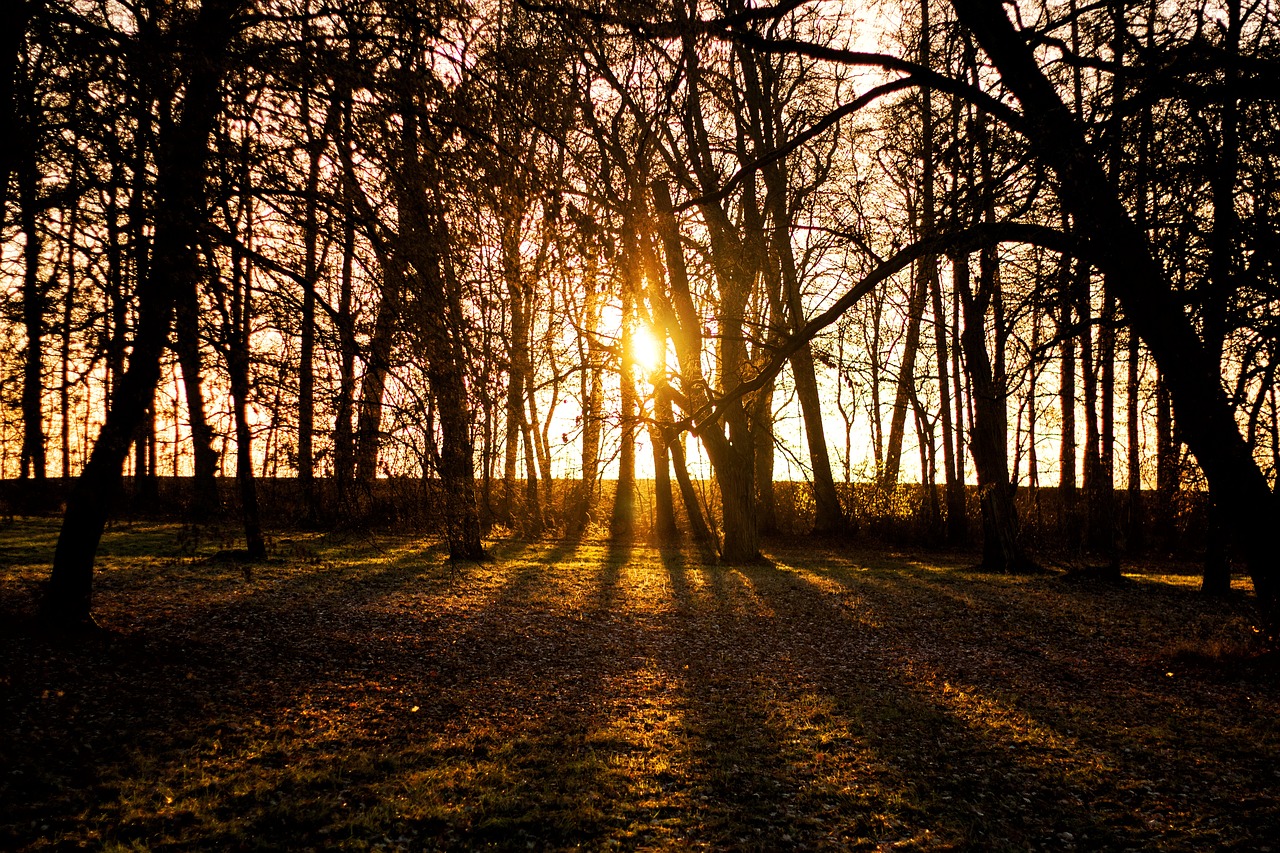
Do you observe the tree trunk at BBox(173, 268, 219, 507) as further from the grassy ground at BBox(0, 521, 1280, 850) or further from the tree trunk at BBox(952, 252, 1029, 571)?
the tree trunk at BBox(952, 252, 1029, 571)

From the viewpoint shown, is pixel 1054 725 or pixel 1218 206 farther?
pixel 1054 725

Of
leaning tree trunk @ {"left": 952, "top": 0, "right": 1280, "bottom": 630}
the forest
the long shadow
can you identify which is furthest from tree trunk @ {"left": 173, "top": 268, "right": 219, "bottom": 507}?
leaning tree trunk @ {"left": 952, "top": 0, "right": 1280, "bottom": 630}

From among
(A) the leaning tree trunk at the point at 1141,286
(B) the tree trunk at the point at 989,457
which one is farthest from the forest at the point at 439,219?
(B) the tree trunk at the point at 989,457

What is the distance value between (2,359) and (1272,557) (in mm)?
10251

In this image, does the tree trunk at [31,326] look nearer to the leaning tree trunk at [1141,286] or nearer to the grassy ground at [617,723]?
the grassy ground at [617,723]

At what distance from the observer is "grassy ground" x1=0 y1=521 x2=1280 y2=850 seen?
4.45m

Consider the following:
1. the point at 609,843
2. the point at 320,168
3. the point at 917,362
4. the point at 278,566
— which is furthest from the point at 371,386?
the point at 917,362

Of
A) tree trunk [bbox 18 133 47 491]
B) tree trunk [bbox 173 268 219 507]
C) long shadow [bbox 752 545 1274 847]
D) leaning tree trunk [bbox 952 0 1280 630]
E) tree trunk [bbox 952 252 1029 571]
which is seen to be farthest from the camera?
tree trunk [bbox 952 252 1029 571]

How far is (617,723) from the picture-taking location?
639 centimetres

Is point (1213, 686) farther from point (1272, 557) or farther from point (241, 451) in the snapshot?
point (241, 451)

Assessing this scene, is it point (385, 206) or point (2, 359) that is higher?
point (385, 206)

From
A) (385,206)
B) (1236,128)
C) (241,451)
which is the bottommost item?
(241,451)

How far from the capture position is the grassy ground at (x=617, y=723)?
4453 mm

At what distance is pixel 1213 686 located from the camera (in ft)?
24.1
